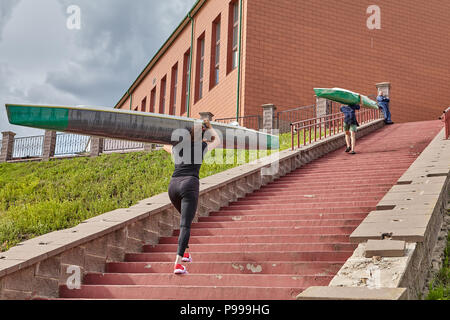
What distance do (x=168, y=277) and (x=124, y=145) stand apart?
48.1 ft

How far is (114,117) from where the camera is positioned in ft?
33.0

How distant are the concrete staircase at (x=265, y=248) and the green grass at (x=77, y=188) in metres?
2.89

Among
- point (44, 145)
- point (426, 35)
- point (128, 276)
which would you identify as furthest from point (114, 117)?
point (426, 35)

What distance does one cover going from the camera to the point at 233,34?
2264cm

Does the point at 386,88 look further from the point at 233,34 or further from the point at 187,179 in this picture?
the point at 187,179

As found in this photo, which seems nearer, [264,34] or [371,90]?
[264,34]

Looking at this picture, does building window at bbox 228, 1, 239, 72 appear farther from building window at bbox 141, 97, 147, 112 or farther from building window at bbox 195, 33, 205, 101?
building window at bbox 141, 97, 147, 112

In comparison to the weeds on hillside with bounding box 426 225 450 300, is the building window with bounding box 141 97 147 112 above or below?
above

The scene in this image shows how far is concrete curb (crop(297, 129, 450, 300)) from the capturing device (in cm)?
370

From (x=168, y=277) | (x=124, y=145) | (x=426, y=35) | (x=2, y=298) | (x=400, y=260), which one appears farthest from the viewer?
(x=426, y=35)

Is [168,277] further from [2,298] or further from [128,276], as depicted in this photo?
[2,298]

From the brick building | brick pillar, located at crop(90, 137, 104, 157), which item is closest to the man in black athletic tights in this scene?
brick pillar, located at crop(90, 137, 104, 157)

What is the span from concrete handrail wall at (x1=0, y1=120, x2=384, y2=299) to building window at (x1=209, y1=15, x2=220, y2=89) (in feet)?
51.1

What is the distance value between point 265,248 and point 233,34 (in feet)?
58.8
